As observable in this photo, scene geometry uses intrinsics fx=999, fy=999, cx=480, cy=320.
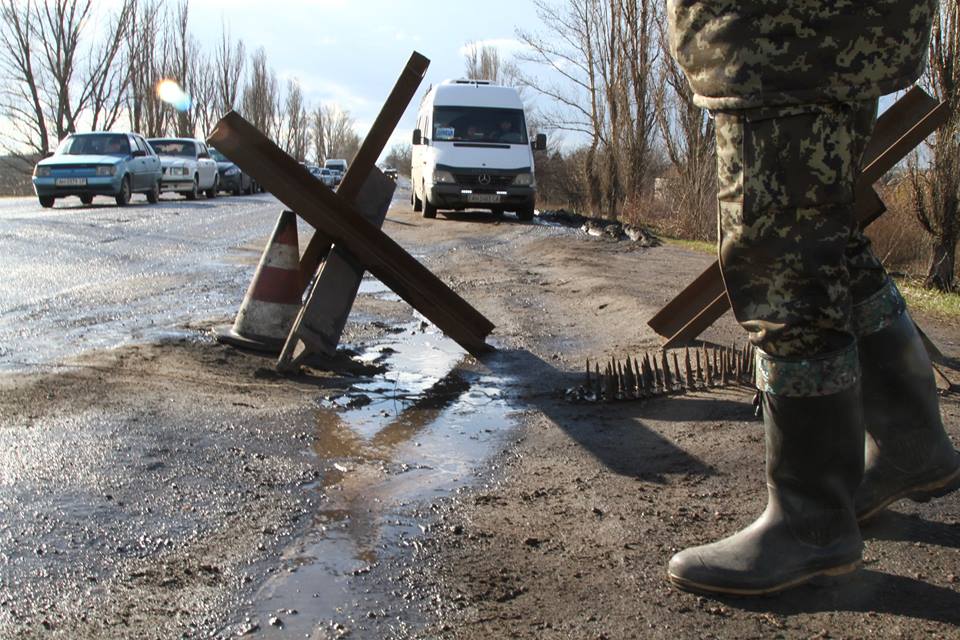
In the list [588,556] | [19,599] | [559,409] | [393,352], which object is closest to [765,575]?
[588,556]

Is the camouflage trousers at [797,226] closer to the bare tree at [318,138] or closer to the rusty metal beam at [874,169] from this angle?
the rusty metal beam at [874,169]

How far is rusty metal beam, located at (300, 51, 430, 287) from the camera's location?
5266 mm

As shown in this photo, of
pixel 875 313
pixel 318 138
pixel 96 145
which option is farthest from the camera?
pixel 318 138

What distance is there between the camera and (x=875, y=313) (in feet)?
8.41

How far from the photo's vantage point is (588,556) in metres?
2.53

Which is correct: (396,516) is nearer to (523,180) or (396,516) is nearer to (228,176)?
(523,180)

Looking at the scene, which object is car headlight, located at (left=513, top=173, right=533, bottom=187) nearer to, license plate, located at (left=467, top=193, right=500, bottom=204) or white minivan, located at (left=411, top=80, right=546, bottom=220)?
white minivan, located at (left=411, top=80, right=546, bottom=220)

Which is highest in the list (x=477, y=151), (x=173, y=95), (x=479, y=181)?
(x=173, y=95)

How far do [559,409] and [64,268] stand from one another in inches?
280

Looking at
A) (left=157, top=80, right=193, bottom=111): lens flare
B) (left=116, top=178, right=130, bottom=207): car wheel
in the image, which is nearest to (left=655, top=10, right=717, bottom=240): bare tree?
(left=116, top=178, right=130, bottom=207): car wheel

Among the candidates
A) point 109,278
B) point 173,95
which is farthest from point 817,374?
point 173,95

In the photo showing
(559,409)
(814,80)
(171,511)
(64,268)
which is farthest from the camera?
(64,268)

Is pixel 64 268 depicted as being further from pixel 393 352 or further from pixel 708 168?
pixel 708 168

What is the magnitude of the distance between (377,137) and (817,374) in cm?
354
